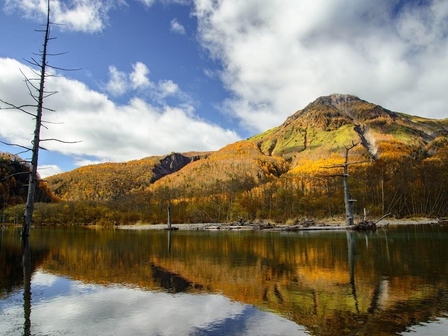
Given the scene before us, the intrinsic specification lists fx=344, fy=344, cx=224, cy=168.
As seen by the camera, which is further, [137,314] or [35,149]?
[35,149]

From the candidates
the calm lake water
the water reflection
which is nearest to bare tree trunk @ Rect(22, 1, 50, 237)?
the calm lake water

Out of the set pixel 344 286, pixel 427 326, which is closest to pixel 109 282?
pixel 344 286

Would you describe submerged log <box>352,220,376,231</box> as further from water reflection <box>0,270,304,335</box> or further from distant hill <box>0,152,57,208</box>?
distant hill <box>0,152,57,208</box>

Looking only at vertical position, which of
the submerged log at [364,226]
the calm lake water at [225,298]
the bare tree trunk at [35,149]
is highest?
the bare tree trunk at [35,149]

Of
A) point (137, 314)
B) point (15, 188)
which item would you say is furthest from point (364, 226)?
point (15, 188)

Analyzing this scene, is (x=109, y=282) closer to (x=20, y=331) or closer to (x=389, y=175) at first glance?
(x=20, y=331)

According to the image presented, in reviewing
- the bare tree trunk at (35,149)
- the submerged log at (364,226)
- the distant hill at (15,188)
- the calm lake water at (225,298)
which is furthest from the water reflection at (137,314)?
the distant hill at (15,188)

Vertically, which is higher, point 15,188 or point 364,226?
point 15,188

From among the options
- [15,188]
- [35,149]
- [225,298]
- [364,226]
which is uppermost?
[15,188]

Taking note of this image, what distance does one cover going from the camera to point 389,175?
97.5 metres

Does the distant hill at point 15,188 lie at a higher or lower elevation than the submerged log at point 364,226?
higher

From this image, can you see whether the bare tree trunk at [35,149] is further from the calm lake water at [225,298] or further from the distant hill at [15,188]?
the distant hill at [15,188]

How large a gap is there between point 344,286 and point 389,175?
98687mm

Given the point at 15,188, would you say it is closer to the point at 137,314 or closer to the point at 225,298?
the point at 225,298
